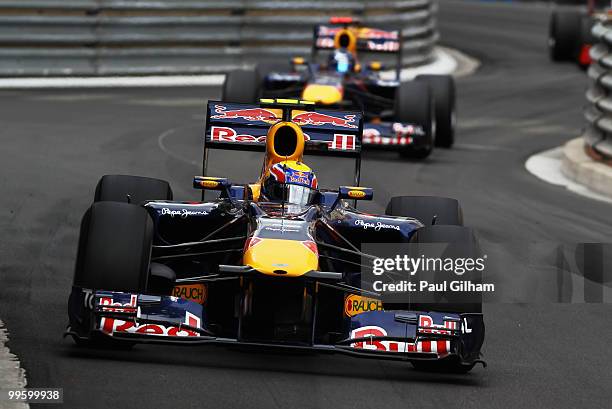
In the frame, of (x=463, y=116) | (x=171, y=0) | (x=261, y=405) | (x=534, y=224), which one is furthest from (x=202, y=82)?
(x=261, y=405)

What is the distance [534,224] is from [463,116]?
9809 mm

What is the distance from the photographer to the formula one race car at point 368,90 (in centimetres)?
1930

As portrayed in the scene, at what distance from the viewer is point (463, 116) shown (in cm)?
2453

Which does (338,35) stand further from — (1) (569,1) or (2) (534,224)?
(1) (569,1)

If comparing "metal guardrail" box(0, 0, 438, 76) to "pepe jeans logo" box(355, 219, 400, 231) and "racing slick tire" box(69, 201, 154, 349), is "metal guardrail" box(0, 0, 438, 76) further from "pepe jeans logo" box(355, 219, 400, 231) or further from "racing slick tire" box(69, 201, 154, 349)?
"racing slick tire" box(69, 201, 154, 349)

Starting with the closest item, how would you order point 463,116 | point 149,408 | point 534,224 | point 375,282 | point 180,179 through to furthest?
point 149,408 → point 375,282 → point 534,224 → point 180,179 → point 463,116

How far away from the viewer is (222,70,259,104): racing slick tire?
67.1ft

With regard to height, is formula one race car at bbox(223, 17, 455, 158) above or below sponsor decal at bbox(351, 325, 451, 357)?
below

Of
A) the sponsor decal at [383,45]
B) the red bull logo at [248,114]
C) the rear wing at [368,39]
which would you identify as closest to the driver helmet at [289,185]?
the red bull logo at [248,114]

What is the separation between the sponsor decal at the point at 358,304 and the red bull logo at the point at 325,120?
173cm

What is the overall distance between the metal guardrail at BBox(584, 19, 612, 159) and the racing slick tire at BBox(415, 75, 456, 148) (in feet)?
6.98

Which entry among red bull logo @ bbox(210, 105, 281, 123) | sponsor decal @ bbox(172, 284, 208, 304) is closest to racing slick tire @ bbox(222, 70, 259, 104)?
red bull logo @ bbox(210, 105, 281, 123)

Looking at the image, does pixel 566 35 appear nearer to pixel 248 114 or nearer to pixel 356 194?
pixel 248 114

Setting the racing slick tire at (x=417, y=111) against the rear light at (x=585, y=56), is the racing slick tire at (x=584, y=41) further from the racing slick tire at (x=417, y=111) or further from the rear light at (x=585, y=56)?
the racing slick tire at (x=417, y=111)
